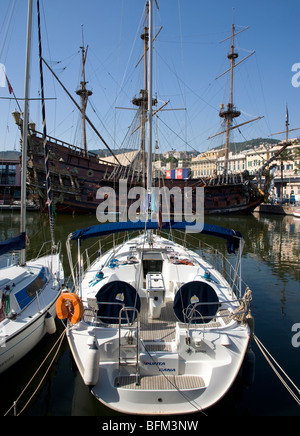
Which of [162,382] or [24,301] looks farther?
[24,301]

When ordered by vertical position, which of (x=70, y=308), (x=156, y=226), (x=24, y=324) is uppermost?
(x=156, y=226)

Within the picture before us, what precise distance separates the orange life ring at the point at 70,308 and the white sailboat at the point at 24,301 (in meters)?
1.78

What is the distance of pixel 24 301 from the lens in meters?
8.73

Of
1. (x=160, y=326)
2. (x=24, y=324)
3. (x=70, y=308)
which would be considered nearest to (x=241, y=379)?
(x=160, y=326)

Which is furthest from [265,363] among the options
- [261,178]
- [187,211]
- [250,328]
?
[261,178]

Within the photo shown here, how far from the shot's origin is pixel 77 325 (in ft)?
20.9

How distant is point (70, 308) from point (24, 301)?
3.12 metres

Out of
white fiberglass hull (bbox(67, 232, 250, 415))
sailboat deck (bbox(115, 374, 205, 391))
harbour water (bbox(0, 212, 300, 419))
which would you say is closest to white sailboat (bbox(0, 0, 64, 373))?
harbour water (bbox(0, 212, 300, 419))

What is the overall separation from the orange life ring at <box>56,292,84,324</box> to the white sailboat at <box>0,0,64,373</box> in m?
1.78

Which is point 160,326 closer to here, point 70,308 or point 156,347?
point 156,347

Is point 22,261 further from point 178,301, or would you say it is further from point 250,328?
point 250,328

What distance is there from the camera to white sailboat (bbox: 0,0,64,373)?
286 inches

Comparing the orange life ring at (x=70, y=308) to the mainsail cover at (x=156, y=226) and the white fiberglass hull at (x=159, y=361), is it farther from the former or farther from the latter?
the mainsail cover at (x=156, y=226)
